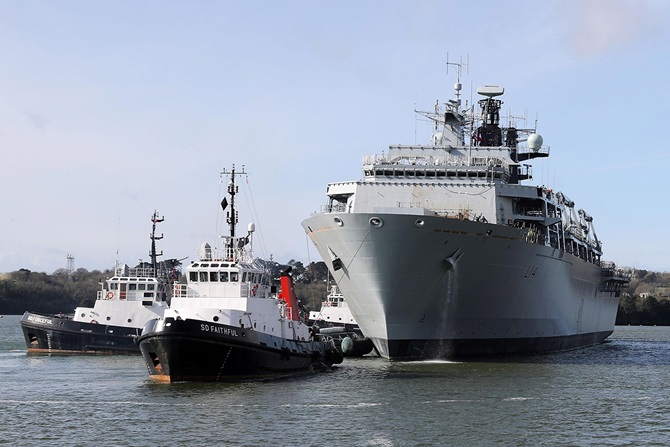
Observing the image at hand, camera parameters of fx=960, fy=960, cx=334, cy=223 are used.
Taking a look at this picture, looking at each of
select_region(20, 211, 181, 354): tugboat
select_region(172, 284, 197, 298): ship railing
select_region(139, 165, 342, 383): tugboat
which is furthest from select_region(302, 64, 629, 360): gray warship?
select_region(20, 211, 181, 354): tugboat

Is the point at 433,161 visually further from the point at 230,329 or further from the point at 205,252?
the point at 230,329

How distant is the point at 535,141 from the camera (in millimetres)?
67500

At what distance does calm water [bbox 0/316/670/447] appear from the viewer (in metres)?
24.6

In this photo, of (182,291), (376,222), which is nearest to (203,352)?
(182,291)

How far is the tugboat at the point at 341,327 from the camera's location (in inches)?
2040

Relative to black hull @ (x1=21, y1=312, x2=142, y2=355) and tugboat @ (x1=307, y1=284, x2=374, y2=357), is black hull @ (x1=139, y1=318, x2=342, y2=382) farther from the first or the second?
black hull @ (x1=21, y1=312, x2=142, y2=355)

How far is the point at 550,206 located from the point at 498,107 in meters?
14.8

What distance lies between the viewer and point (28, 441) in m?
23.9

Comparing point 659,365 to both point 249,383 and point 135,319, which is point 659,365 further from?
point 135,319

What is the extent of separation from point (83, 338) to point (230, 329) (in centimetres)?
2164

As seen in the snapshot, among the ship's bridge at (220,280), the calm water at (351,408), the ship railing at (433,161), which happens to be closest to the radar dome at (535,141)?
the ship railing at (433,161)

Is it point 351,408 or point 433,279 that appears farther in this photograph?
point 433,279

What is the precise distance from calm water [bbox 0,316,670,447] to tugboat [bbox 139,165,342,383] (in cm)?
87

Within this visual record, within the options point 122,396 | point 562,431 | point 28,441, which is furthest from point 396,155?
point 28,441
